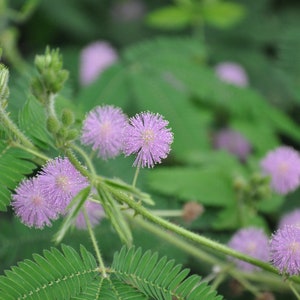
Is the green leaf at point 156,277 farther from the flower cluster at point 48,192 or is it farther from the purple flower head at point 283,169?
the purple flower head at point 283,169

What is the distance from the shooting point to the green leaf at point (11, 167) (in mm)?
1621

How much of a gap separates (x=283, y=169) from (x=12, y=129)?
1.17 m

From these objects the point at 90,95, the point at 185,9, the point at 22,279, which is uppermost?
the point at 185,9

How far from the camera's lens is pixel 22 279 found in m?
1.49

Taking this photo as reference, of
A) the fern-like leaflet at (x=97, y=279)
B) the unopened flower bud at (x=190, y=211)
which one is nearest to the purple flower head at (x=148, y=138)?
the fern-like leaflet at (x=97, y=279)

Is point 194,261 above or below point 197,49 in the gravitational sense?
below

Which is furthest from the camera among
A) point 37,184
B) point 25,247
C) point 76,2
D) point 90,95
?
point 76,2

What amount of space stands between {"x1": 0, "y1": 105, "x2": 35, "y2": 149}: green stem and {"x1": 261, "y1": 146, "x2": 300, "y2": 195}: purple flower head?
3.55 feet

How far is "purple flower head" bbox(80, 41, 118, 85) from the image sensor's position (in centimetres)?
336

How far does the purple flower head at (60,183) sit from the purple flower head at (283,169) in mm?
1125

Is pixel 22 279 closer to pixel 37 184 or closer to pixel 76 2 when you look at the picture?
pixel 37 184

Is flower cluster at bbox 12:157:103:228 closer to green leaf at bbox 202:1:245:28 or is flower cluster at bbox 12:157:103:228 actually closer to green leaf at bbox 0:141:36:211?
green leaf at bbox 0:141:36:211

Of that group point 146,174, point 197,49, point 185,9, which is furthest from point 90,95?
point 185,9

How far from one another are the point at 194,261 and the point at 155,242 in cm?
25
